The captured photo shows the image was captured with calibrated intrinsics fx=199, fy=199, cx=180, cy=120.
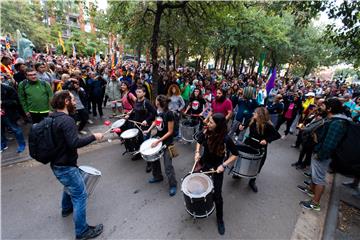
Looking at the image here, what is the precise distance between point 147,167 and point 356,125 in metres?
A: 4.40

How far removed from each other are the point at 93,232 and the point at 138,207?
858 mm

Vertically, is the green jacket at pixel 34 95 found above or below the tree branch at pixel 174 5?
below

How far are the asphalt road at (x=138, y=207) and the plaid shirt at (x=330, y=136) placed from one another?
4.23 feet

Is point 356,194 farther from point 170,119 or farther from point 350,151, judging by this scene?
point 170,119

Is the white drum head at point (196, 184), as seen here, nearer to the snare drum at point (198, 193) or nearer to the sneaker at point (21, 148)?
the snare drum at point (198, 193)

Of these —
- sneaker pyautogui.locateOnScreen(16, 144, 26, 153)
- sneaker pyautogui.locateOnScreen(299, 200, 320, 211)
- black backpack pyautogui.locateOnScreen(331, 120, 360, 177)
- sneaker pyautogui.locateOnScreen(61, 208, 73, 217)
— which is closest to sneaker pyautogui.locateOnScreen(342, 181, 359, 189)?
black backpack pyautogui.locateOnScreen(331, 120, 360, 177)

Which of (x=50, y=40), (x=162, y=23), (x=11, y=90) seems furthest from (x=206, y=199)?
(x=50, y=40)

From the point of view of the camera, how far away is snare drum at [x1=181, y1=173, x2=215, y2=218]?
9.40 ft

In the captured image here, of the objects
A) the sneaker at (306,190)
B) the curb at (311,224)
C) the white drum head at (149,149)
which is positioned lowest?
the curb at (311,224)

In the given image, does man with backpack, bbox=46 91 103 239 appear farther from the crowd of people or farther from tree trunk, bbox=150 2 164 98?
tree trunk, bbox=150 2 164 98

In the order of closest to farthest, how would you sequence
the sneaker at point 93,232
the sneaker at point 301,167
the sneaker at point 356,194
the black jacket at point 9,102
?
the sneaker at point 93,232
the sneaker at point 356,194
the black jacket at point 9,102
the sneaker at point 301,167

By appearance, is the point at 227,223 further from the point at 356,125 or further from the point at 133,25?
the point at 133,25

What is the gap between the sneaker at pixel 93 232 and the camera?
2.93 metres

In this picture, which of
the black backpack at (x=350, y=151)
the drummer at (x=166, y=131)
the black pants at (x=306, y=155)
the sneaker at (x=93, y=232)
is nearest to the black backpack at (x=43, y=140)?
the sneaker at (x=93, y=232)
